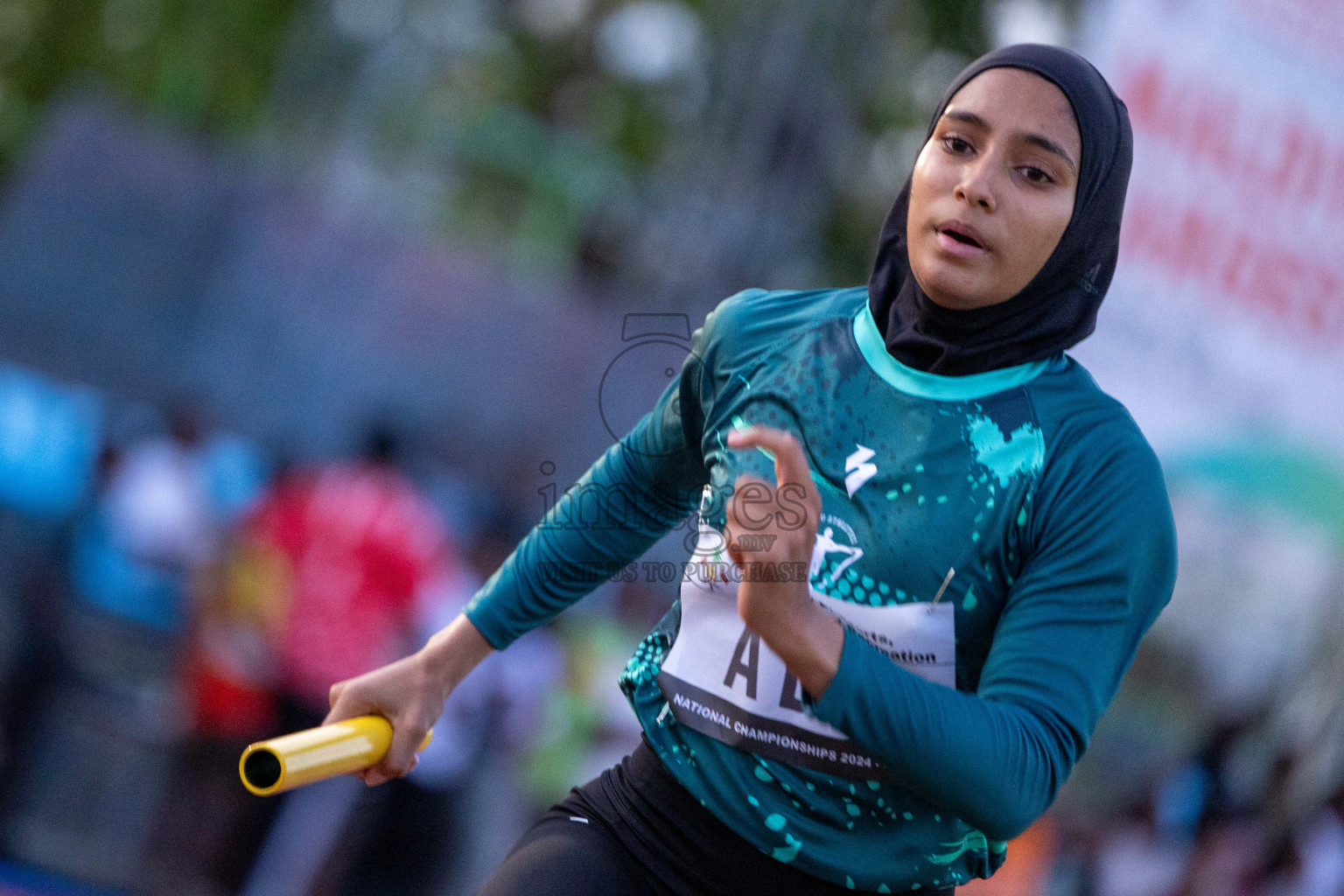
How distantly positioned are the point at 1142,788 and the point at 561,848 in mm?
5610

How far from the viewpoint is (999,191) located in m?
1.67

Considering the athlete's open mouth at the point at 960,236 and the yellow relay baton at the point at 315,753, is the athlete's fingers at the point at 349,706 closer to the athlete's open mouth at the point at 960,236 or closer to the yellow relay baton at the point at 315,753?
the yellow relay baton at the point at 315,753

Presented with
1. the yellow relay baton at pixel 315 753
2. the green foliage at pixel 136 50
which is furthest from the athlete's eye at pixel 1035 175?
the green foliage at pixel 136 50

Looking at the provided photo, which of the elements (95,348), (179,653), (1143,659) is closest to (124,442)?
(95,348)

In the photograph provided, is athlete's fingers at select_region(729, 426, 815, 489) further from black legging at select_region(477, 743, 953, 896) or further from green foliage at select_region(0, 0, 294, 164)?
green foliage at select_region(0, 0, 294, 164)

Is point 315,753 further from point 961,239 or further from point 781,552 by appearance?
point 961,239

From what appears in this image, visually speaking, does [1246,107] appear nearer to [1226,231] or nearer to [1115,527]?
[1226,231]

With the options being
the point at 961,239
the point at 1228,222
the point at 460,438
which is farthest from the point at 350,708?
the point at 1228,222

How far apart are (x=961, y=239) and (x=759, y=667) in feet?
1.91

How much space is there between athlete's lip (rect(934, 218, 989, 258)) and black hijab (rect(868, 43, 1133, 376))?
76 mm

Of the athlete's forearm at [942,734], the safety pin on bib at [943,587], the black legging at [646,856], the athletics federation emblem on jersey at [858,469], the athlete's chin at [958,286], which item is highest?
the athlete's chin at [958,286]

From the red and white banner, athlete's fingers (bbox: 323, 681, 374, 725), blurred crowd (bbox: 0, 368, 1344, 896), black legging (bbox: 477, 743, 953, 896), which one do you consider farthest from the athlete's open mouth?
the red and white banner

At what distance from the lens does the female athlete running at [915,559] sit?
4.69 feet

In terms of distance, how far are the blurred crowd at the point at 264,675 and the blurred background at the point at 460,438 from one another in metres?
0.02
